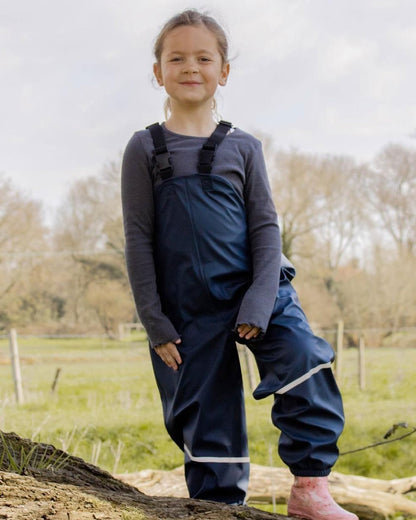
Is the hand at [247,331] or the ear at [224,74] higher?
the ear at [224,74]

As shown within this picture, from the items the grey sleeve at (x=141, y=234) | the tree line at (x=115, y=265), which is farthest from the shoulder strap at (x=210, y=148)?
the tree line at (x=115, y=265)

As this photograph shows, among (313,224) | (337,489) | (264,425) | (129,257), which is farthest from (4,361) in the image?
(129,257)

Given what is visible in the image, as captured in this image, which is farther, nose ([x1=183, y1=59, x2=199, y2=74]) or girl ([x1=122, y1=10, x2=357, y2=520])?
nose ([x1=183, y1=59, x2=199, y2=74])

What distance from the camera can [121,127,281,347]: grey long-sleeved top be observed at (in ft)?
8.64

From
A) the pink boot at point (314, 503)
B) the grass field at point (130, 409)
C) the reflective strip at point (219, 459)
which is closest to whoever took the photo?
the pink boot at point (314, 503)

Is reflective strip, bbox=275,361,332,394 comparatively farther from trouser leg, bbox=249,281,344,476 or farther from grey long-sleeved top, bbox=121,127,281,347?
grey long-sleeved top, bbox=121,127,281,347

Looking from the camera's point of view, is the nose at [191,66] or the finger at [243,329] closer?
the finger at [243,329]

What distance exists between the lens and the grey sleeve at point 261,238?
8.25 feet

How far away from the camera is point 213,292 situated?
2.58 m

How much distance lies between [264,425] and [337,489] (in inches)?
123

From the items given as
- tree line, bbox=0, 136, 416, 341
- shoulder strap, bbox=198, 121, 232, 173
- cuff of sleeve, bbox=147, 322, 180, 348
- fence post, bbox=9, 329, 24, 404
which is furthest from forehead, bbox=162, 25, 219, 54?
tree line, bbox=0, 136, 416, 341

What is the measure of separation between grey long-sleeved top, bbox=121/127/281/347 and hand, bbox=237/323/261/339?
214 mm

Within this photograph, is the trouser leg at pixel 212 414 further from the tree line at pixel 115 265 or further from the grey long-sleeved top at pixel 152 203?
the tree line at pixel 115 265

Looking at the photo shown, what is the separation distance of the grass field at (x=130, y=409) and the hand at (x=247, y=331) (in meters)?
1.75
